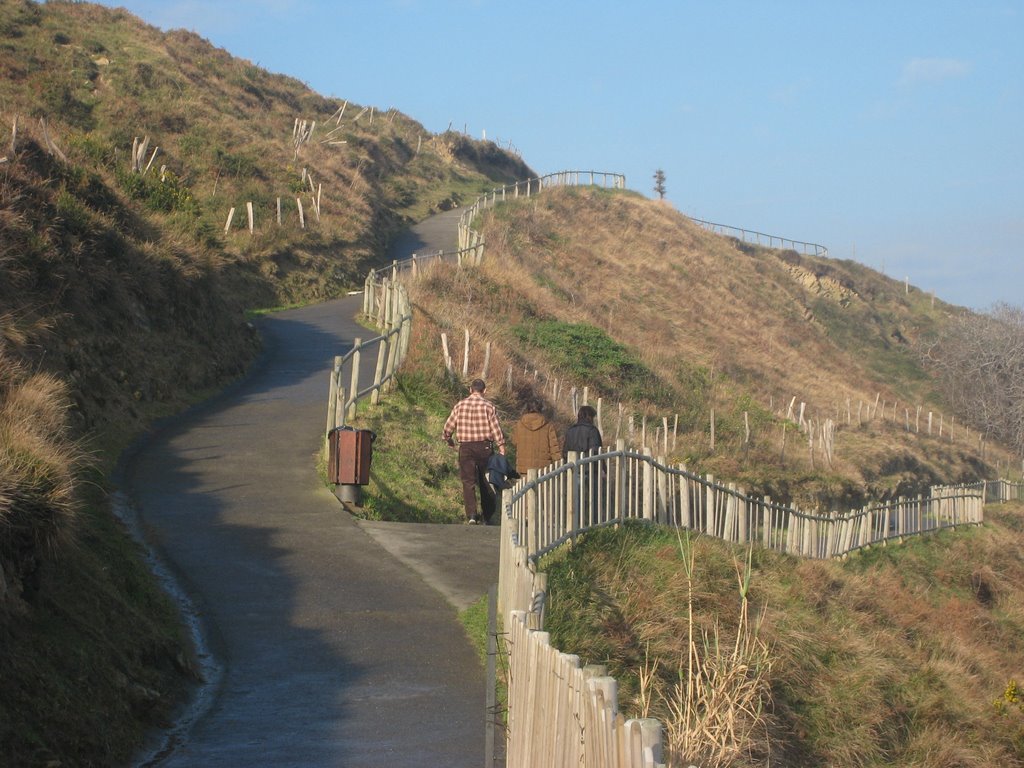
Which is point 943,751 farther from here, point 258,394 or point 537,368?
point 537,368

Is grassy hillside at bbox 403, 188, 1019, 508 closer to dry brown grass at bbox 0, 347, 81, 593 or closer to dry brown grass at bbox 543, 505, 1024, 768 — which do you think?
dry brown grass at bbox 543, 505, 1024, 768

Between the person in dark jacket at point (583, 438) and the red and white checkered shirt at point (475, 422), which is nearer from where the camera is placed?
the person in dark jacket at point (583, 438)

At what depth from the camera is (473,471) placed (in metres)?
13.7

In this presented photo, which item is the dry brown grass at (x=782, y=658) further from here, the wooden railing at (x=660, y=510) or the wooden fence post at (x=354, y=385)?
the wooden fence post at (x=354, y=385)

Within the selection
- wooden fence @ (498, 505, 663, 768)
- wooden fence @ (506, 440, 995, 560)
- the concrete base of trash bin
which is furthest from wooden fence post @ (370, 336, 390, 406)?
wooden fence @ (498, 505, 663, 768)

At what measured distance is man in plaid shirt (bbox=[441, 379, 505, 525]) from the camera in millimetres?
13414

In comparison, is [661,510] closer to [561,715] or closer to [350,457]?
[350,457]

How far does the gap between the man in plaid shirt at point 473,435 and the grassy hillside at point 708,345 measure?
25.2 feet

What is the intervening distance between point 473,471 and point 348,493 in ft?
4.75

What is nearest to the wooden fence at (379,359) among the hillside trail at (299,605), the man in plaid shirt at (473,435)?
the hillside trail at (299,605)

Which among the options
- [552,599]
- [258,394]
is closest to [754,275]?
[258,394]

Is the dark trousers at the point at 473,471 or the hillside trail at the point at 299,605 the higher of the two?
→ the dark trousers at the point at 473,471

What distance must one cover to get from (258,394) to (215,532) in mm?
8487

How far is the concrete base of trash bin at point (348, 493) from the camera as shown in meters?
13.5
